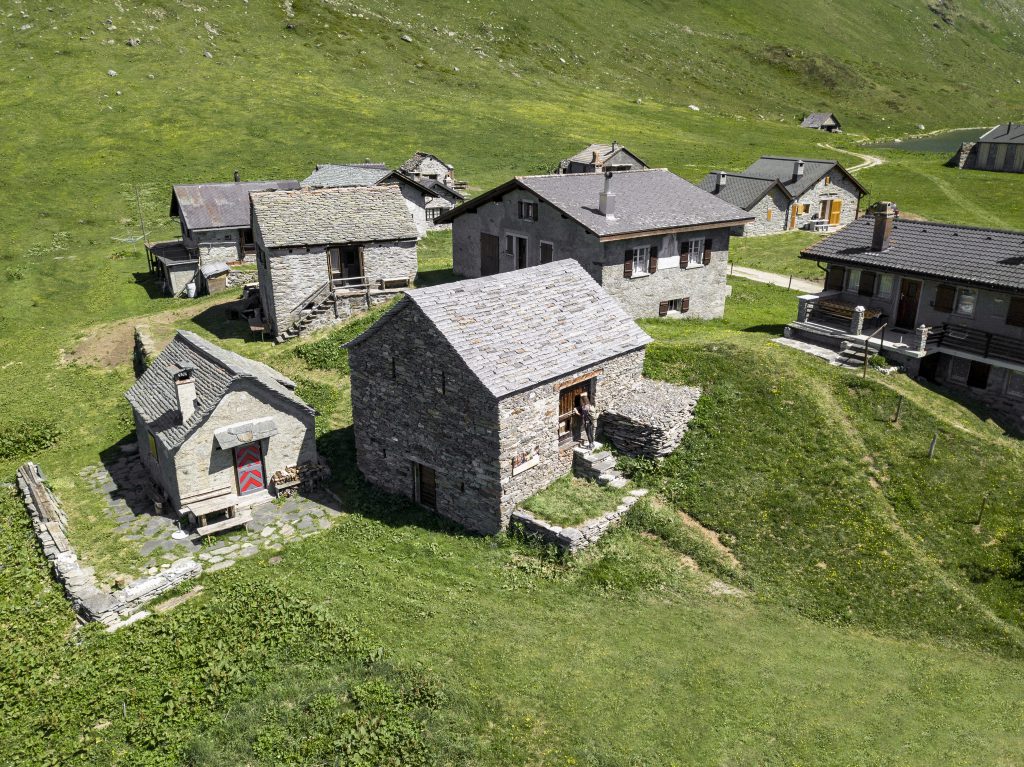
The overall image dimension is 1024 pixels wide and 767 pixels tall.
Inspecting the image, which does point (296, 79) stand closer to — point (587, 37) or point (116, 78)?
point (116, 78)

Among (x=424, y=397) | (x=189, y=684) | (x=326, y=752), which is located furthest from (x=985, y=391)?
(x=189, y=684)

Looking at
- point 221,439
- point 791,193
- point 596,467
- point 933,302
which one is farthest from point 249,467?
point 791,193

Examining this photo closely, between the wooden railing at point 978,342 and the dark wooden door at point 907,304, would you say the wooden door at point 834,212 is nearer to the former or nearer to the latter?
the dark wooden door at point 907,304

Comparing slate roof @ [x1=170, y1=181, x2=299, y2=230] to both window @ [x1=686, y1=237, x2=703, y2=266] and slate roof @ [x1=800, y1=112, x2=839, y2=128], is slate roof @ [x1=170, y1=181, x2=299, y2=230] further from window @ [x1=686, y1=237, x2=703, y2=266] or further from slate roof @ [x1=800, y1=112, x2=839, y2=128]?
slate roof @ [x1=800, y1=112, x2=839, y2=128]

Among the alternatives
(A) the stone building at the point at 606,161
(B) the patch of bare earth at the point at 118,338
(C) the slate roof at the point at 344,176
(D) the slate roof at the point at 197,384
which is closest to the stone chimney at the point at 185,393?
(D) the slate roof at the point at 197,384

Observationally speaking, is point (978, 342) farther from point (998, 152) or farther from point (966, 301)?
point (998, 152)

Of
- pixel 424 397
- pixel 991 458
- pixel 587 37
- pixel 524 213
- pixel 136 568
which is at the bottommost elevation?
pixel 136 568
